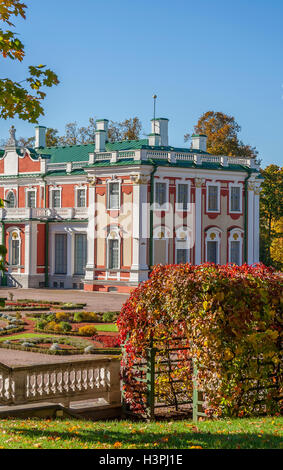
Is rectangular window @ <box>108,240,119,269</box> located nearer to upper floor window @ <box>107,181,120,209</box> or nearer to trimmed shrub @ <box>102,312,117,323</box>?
upper floor window @ <box>107,181,120,209</box>

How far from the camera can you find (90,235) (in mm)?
45250

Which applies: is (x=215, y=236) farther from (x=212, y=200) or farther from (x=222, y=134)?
(x=222, y=134)

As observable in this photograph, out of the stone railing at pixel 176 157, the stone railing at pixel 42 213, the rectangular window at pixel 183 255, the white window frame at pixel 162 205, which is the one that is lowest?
the rectangular window at pixel 183 255

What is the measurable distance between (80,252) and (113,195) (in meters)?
4.98

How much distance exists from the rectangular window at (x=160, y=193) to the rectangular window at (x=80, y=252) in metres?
6.10

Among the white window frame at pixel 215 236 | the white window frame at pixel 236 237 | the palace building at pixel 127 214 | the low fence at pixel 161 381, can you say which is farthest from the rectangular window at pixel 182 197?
the low fence at pixel 161 381

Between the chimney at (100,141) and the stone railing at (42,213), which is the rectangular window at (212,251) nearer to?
the stone railing at (42,213)

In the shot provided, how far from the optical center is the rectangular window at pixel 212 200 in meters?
45.2

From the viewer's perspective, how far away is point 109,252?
1745 inches

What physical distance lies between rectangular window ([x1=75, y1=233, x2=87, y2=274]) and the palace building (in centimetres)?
7

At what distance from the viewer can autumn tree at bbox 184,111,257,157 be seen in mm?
60875

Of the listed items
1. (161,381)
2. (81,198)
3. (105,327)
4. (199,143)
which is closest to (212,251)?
(199,143)

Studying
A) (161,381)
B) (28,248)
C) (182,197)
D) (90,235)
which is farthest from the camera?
(28,248)

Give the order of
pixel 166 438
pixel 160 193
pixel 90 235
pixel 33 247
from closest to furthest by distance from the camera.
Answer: pixel 166 438 → pixel 160 193 → pixel 90 235 → pixel 33 247
